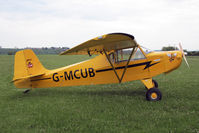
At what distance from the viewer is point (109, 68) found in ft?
22.6

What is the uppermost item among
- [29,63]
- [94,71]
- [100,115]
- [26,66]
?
[29,63]

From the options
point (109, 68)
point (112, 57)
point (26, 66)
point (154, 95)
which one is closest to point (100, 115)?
point (154, 95)

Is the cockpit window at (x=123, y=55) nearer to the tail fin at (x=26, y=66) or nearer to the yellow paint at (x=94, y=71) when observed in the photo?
the yellow paint at (x=94, y=71)

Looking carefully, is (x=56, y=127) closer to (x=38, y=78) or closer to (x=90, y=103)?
(x=90, y=103)

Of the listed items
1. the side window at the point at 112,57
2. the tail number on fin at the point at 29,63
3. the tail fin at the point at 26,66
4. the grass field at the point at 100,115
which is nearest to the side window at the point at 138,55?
the side window at the point at 112,57

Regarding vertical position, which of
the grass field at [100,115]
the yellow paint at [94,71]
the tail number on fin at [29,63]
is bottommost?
the grass field at [100,115]

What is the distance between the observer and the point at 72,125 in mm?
4094

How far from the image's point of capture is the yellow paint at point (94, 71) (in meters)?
6.48

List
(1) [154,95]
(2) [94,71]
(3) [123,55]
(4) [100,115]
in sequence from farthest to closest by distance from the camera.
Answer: (2) [94,71] → (3) [123,55] → (1) [154,95] → (4) [100,115]

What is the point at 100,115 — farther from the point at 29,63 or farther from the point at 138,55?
the point at 29,63

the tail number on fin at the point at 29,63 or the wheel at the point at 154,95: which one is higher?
the tail number on fin at the point at 29,63

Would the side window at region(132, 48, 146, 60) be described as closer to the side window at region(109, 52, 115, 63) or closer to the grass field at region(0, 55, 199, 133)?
the side window at region(109, 52, 115, 63)

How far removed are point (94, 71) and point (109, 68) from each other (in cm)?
62

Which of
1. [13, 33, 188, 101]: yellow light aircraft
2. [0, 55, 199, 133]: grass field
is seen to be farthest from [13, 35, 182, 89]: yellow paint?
[0, 55, 199, 133]: grass field
